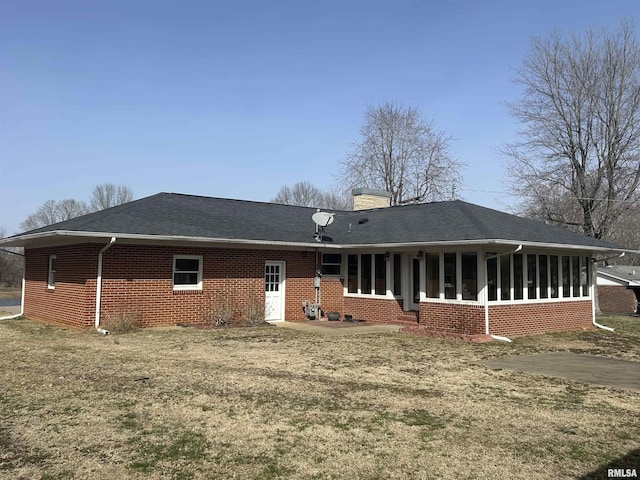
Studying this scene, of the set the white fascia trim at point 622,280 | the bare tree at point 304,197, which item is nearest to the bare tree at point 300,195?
the bare tree at point 304,197

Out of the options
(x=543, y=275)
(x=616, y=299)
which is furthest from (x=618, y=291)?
(x=543, y=275)

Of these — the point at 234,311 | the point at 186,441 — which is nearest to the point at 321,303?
the point at 234,311

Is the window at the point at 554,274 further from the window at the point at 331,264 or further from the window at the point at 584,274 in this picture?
the window at the point at 331,264

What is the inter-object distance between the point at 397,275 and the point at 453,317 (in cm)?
301

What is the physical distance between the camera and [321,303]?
18.0 m

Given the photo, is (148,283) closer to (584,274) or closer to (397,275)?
(397,275)

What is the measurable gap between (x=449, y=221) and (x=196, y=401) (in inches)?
434

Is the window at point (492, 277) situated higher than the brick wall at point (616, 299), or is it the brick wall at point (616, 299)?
the window at point (492, 277)

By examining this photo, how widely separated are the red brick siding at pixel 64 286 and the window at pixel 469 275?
9.92 m

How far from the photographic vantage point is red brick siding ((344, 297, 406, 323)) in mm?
16625

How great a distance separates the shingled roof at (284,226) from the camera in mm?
13703

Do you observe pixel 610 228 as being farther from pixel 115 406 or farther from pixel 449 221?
pixel 115 406

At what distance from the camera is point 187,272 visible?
49.4ft

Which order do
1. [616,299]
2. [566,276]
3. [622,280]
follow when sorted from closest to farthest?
[566,276] < [622,280] < [616,299]
